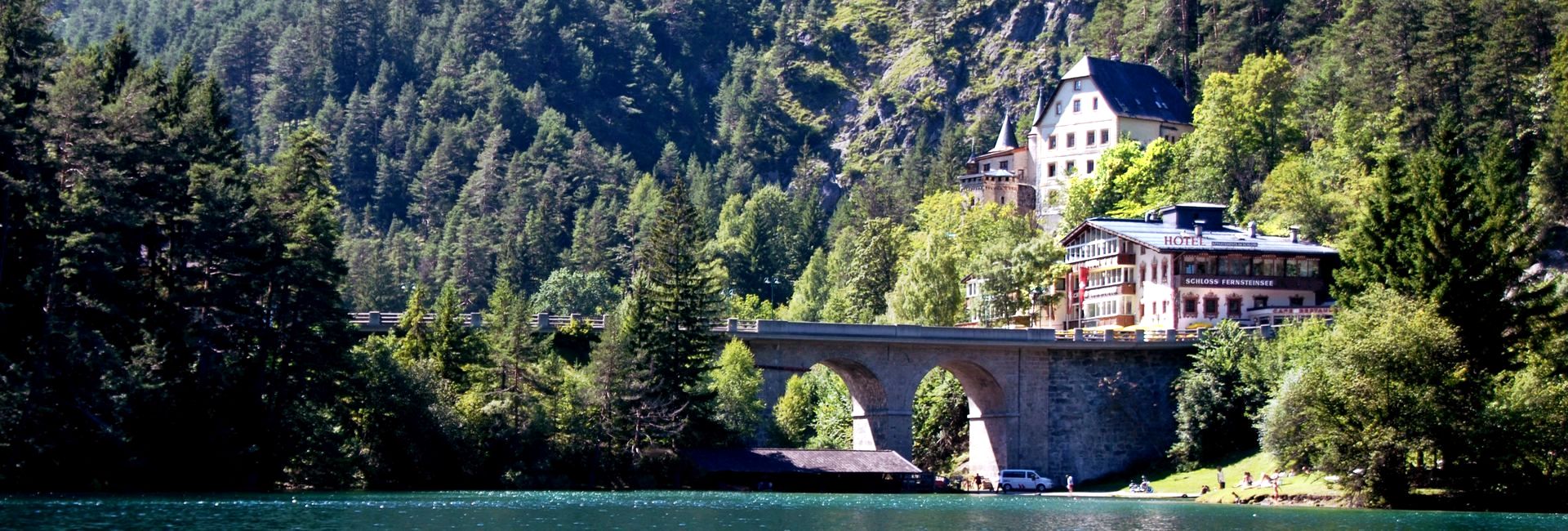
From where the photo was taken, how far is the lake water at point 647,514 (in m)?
48.0

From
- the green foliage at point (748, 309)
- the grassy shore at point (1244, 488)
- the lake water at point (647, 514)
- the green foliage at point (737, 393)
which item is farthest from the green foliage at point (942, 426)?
the green foliage at point (748, 309)

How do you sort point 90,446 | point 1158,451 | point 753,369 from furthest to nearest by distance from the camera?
point 1158,451 → point 753,369 → point 90,446

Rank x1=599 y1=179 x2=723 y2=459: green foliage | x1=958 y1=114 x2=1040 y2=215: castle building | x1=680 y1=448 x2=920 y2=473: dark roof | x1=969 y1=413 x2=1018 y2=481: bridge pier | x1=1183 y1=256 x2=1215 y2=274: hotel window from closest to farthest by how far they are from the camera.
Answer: x1=599 y1=179 x2=723 y2=459: green foliage
x1=680 y1=448 x2=920 y2=473: dark roof
x1=969 y1=413 x2=1018 y2=481: bridge pier
x1=1183 y1=256 x2=1215 y2=274: hotel window
x1=958 y1=114 x2=1040 y2=215: castle building

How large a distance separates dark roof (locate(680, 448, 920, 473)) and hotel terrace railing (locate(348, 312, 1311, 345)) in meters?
6.32

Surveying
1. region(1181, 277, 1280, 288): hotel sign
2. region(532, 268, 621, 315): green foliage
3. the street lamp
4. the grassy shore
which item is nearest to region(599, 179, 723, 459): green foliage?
the grassy shore

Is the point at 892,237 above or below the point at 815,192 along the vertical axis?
below

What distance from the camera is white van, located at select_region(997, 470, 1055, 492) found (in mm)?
88062

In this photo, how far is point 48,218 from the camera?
64.8 meters

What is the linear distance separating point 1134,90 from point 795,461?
6159 cm

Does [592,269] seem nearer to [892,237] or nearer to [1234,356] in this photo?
[892,237]

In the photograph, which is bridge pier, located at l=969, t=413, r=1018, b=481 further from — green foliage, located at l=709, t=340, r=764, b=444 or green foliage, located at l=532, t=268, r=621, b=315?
green foliage, located at l=532, t=268, r=621, b=315

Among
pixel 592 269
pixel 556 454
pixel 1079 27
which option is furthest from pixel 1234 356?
pixel 1079 27

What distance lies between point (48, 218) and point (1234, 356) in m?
50.4

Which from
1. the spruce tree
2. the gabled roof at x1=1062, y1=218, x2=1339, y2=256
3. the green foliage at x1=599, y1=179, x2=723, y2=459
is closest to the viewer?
the green foliage at x1=599, y1=179, x2=723, y2=459
